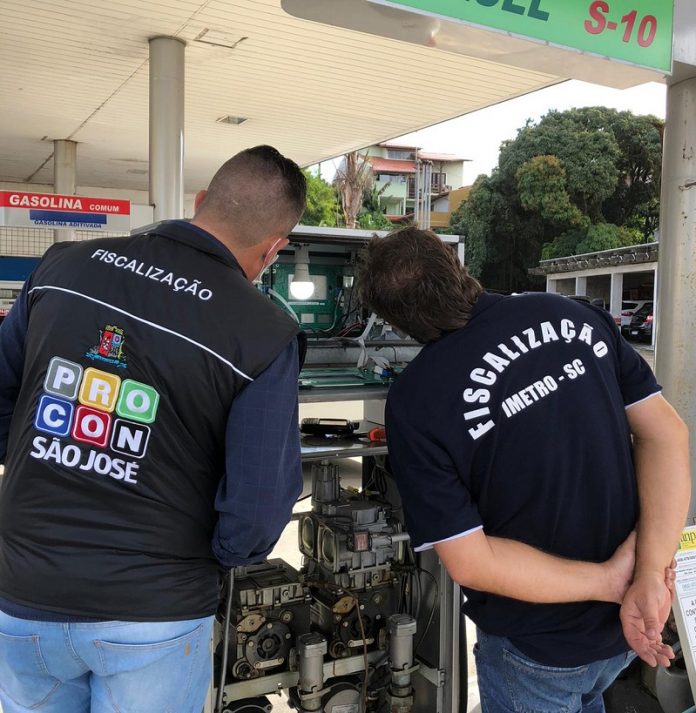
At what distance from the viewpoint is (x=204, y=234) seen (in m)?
1.72

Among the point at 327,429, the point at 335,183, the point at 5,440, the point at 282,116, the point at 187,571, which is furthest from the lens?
the point at 335,183

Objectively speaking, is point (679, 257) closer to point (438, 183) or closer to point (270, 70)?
point (270, 70)

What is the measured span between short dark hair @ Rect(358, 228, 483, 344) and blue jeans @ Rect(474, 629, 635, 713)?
80 cm

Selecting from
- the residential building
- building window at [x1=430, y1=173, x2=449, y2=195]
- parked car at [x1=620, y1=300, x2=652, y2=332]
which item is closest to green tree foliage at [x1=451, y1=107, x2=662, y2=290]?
parked car at [x1=620, y1=300, x2=652, y2=332]

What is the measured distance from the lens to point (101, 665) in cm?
155

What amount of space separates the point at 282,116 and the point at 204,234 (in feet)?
25.5

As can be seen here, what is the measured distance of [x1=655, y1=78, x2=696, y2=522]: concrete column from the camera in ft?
11.1

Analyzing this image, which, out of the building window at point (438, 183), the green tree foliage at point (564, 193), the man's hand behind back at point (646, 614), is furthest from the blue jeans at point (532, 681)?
the building window at point (438, 183)

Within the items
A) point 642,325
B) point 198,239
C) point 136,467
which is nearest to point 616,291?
point 642,325

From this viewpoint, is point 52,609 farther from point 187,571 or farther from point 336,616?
point 336,616

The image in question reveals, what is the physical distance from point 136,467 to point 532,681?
105 cm

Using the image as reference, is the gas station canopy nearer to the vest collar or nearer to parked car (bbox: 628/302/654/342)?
the vest collar

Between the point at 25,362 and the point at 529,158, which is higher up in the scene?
the point at 529,158

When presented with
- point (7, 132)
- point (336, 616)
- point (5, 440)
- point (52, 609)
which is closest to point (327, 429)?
point (336, 616)
